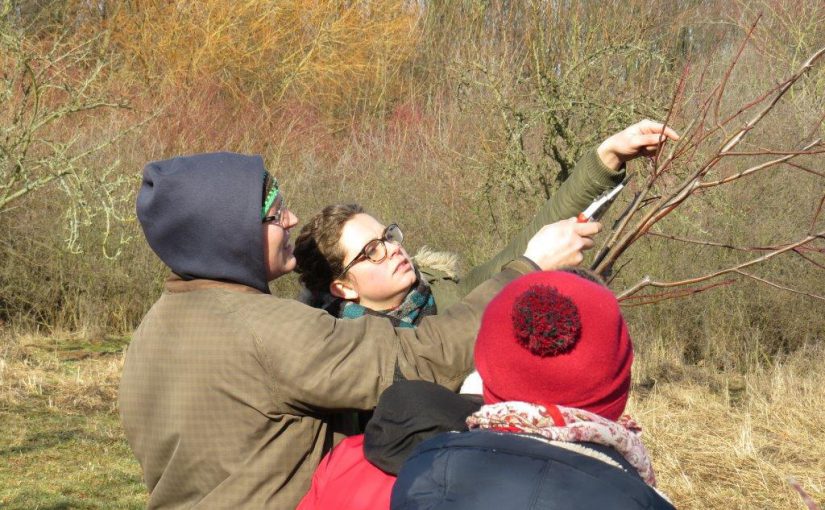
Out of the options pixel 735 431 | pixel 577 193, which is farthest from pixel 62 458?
pixel 577 193

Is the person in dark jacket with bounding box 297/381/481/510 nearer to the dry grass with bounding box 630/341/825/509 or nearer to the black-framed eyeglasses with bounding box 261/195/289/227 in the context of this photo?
the black-framed eyeglasses with bounding box 261/195/289/227

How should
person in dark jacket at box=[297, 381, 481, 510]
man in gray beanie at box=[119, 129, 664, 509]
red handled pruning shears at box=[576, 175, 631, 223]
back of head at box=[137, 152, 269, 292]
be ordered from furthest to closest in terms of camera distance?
1. red handled pruning shears at box=[576, 175, 631, 223]
2. back of head at box=[137, 152, 269, 292]
3. man in gray beanie at box=[119, 129, 664, 509]
4. person in dark jacket at box=[297, 381, 481, 510]

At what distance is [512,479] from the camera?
49.9 inches

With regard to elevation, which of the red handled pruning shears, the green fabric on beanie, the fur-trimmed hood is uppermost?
the green fabric on beanie

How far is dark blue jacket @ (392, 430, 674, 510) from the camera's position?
1.24 meters

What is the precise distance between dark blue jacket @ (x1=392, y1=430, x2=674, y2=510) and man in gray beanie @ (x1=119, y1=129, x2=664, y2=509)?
0.45m

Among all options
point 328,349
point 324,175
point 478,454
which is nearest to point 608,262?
point 328,349

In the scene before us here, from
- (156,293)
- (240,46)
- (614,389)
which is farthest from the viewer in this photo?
(240,46)

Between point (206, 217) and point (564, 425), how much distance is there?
34.1 inches

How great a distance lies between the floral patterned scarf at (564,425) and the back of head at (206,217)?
27.5 inches

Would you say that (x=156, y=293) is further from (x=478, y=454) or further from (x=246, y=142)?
(x=478, y=454)

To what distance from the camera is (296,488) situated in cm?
184

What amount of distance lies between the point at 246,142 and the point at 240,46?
6.25 m

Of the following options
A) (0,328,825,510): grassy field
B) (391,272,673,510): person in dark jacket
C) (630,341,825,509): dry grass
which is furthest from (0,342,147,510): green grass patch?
(391,272,673,510): person in dark jacket
